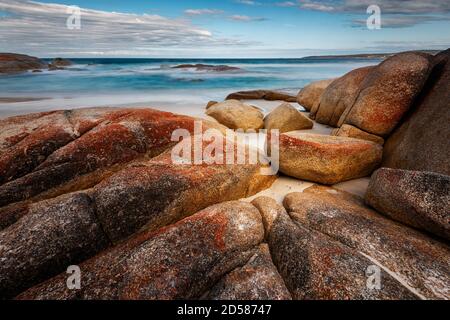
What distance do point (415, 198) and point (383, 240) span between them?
32.7 inches

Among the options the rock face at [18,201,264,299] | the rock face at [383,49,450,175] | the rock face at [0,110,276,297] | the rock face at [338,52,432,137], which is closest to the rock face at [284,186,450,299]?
the rock face at [18,201,264,299]

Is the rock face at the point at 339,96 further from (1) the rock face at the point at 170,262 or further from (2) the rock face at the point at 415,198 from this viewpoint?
(1) the rock face at the point at 170,262

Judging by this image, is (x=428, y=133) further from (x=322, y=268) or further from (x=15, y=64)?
(x=15, y=64)

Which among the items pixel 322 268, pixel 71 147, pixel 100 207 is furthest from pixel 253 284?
pixel 71 147

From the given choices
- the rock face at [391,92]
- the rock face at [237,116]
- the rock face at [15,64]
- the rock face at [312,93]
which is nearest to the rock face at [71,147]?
the rock face at [237,116]

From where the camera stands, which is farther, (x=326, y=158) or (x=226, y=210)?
(x=326, y=158)

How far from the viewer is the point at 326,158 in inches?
209

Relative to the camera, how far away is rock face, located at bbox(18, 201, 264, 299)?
3.13 m

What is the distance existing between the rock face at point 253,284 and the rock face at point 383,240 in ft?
3.49

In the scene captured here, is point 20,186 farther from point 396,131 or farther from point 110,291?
point 396,131

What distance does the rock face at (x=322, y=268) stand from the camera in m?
2.96

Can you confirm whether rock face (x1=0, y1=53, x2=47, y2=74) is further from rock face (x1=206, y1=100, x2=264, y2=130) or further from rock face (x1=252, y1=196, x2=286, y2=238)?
rock face (x1=252, y1=196, x2=286, y2=238)
